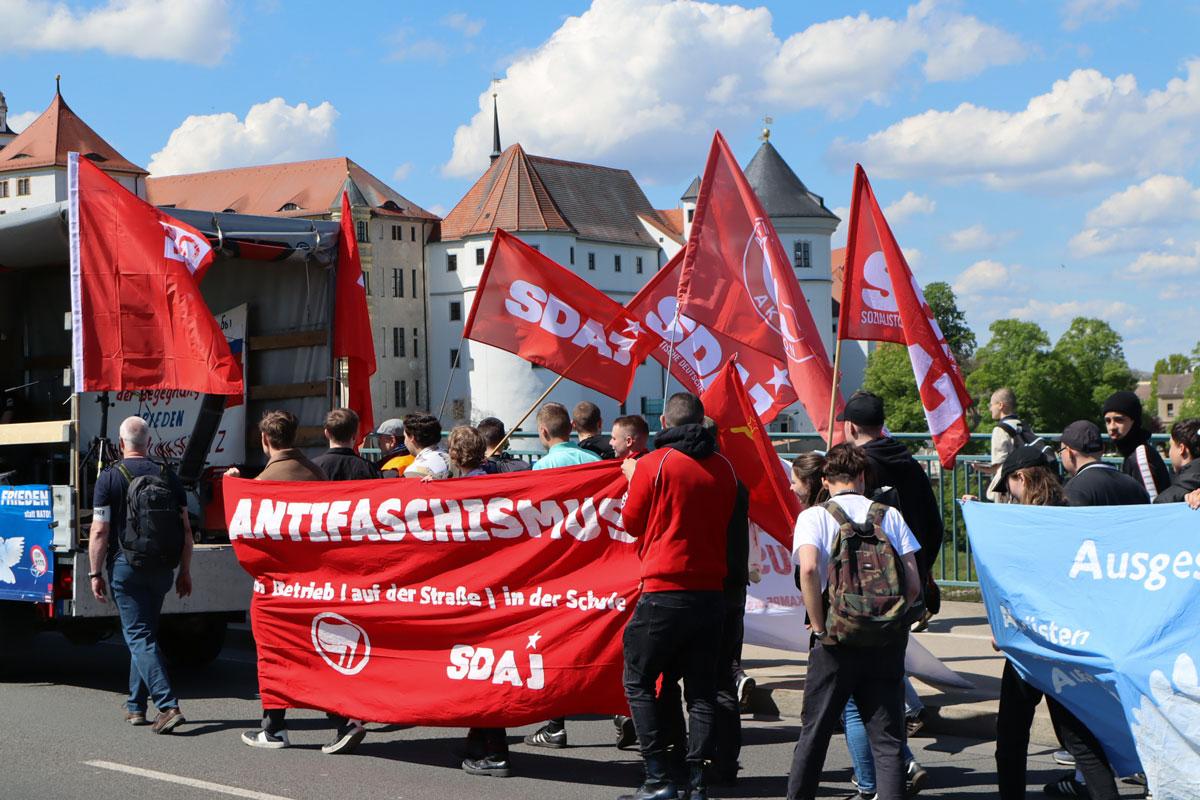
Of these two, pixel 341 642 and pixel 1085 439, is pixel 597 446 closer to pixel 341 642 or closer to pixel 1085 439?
pixel 341 642

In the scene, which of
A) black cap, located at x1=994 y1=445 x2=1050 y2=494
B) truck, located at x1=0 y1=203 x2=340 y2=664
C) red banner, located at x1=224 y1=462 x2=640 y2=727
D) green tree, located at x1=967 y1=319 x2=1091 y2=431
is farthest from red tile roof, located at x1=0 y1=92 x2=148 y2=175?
black cap, located at x1=994 y1=445 x2=1050 y2=494

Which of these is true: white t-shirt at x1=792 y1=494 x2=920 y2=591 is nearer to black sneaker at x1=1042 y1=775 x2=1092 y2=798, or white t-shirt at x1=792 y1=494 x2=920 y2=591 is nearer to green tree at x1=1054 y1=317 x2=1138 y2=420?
black sneaker at x1=1042 y1=775 x2=1092 y2=798

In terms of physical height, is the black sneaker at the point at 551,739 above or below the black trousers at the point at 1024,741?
below

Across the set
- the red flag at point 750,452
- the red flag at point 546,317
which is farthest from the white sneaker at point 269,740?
the red flag at point 546,317

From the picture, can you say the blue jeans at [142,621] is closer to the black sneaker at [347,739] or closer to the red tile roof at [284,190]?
the black sneaker at [347,739]

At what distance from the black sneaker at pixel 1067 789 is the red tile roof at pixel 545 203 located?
10280cm

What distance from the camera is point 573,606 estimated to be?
7.50 meters

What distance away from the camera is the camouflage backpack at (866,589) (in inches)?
241

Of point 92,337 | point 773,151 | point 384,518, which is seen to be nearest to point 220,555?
point 92,337

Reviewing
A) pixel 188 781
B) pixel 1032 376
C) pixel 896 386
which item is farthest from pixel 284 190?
pixel 188 781

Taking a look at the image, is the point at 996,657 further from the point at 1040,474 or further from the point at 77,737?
the point at 77,737

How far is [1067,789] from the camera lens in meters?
7.20

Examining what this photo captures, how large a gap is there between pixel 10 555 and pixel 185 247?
233cm

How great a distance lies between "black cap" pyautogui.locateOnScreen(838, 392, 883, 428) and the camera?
24.5ft
